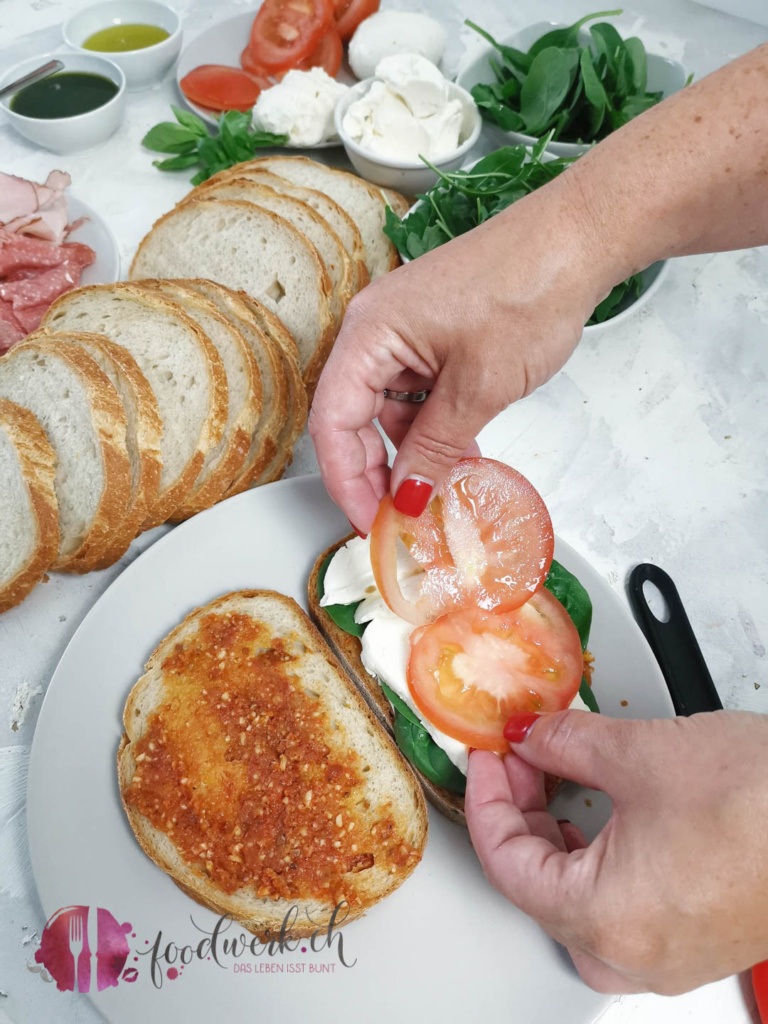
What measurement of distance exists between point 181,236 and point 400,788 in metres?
2.18

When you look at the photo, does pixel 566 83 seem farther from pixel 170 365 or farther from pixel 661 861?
pixel 661 861

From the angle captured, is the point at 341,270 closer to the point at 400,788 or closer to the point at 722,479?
the point at 722,479

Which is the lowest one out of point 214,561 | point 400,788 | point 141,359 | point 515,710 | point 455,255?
point 400,788

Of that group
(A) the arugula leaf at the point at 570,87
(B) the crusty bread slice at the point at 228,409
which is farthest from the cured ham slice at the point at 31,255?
(A) the arugula leaf at the point at 570,87

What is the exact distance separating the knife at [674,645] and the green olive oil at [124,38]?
3.25 m

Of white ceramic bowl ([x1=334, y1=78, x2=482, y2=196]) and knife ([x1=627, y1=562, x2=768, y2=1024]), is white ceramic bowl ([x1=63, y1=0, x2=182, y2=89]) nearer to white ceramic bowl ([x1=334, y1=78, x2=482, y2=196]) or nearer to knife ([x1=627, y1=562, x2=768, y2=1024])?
white ceramic bowl ([x1=334, y1=78, x2=482, y2=196])

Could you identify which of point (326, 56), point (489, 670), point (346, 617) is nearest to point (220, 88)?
point (326, 56)

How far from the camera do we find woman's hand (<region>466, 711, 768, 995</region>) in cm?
145

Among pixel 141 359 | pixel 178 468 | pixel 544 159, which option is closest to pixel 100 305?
pixel 141 359

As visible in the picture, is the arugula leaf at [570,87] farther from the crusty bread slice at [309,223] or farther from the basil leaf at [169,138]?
the basil leaf at [169,138]

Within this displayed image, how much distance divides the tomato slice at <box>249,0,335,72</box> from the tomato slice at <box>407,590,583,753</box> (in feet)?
9.42

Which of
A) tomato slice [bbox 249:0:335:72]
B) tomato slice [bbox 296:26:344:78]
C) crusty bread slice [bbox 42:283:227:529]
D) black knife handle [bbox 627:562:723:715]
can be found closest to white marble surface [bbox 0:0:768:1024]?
black knife handle [bbox 627:562:723:715]

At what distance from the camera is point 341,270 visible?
296 centimetres

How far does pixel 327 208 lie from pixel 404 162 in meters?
0.37
